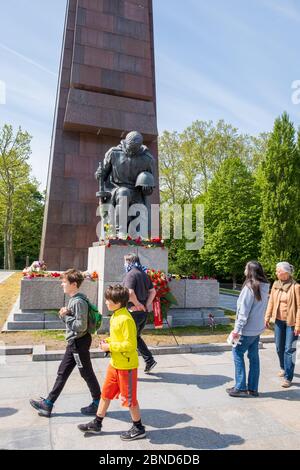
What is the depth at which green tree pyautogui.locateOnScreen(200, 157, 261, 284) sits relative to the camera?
27094 mm

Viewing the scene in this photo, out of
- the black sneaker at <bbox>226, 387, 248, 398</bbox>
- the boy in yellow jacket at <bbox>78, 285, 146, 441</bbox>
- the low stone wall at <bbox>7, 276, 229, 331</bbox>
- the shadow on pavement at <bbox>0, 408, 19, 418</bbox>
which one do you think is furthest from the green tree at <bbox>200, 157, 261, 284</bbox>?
the boy in yellow jacket at <bbox>78, 285, 146, 441</bbox>

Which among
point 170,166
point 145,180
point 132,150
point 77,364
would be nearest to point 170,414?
point 77,364

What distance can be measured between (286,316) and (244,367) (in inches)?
42.8

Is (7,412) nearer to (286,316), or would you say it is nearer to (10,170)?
(286,316)

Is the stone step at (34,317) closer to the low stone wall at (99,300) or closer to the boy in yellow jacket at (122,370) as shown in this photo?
the low stone wall at (99,300)

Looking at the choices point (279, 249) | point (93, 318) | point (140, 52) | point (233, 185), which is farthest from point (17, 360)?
point (233, 185)

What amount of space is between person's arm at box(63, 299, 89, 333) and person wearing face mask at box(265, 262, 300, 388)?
8.97 ft

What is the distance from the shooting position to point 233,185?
2883 centimetres

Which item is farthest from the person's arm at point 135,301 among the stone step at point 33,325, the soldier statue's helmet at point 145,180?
the soldier statue's helmet at point 145,180

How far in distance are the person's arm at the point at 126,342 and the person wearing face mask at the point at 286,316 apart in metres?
2.59

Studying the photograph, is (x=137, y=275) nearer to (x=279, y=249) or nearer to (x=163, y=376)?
(x=163, y=376)

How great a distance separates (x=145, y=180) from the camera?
932cm
